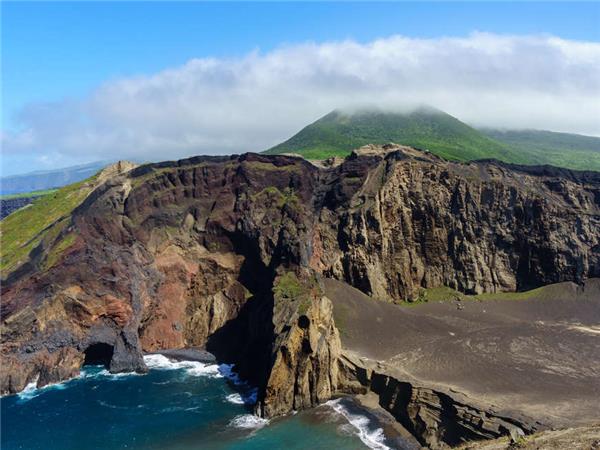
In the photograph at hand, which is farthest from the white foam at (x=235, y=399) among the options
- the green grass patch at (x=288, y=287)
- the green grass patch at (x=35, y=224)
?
the green grass patch at (x=35, y=224)

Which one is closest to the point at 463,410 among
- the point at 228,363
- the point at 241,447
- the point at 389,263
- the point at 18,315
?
the point at 241,447

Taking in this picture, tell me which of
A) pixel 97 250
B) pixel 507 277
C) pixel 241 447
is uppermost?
pixel 97 250

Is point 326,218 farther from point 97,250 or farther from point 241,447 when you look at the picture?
point 241,447

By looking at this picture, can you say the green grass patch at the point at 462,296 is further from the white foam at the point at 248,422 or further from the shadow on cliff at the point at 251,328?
the white foam at the point at 248,422

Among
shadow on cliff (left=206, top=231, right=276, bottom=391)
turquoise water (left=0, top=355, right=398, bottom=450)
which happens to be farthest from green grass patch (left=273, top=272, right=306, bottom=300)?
turquoise water (left=0, top=355, right=398, bottom=450)

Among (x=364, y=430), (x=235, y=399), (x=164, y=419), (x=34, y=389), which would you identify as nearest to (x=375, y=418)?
(x=364, y=430)

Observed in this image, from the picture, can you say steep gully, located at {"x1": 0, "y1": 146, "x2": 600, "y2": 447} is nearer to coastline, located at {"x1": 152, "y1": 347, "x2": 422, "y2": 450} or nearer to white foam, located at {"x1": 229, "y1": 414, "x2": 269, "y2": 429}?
coastline, located at {"x1": 152, "y1": 347, "x2": 422, "y2": 450}
